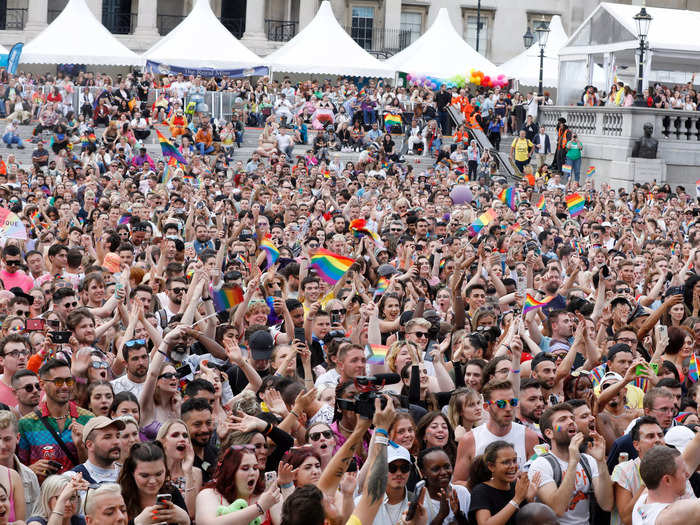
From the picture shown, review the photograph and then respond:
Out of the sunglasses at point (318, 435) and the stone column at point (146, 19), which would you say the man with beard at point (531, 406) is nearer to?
the sunglasses at point (318, 435)

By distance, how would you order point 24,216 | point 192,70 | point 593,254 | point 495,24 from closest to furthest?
point 593,254, point 24,216, point 192,70, point 495,24

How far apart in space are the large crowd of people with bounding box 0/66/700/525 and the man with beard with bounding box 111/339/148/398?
16 millimetres

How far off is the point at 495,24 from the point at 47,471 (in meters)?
53.8

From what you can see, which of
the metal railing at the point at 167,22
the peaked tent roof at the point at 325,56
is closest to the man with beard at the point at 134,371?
the peaked tent roof at the point at 325,56

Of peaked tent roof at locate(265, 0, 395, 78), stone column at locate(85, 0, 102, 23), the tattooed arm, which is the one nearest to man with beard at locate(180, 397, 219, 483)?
the tattooed arm

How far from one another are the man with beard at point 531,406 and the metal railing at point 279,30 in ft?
156

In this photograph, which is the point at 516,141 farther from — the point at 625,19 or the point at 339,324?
the point at 339,324

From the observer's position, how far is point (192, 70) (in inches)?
Answer: 1374

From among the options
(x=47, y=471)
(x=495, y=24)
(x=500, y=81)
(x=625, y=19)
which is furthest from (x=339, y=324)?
(x=495, y=24)

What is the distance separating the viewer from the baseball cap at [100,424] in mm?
6266

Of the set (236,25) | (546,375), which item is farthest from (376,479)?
(236,25)

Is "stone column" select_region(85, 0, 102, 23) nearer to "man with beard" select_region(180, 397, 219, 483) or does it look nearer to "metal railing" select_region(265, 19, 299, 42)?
"metal railing" select_region(265, 19, 299, 42)

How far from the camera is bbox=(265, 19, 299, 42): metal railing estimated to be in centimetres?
5372

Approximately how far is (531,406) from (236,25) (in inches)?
1953
